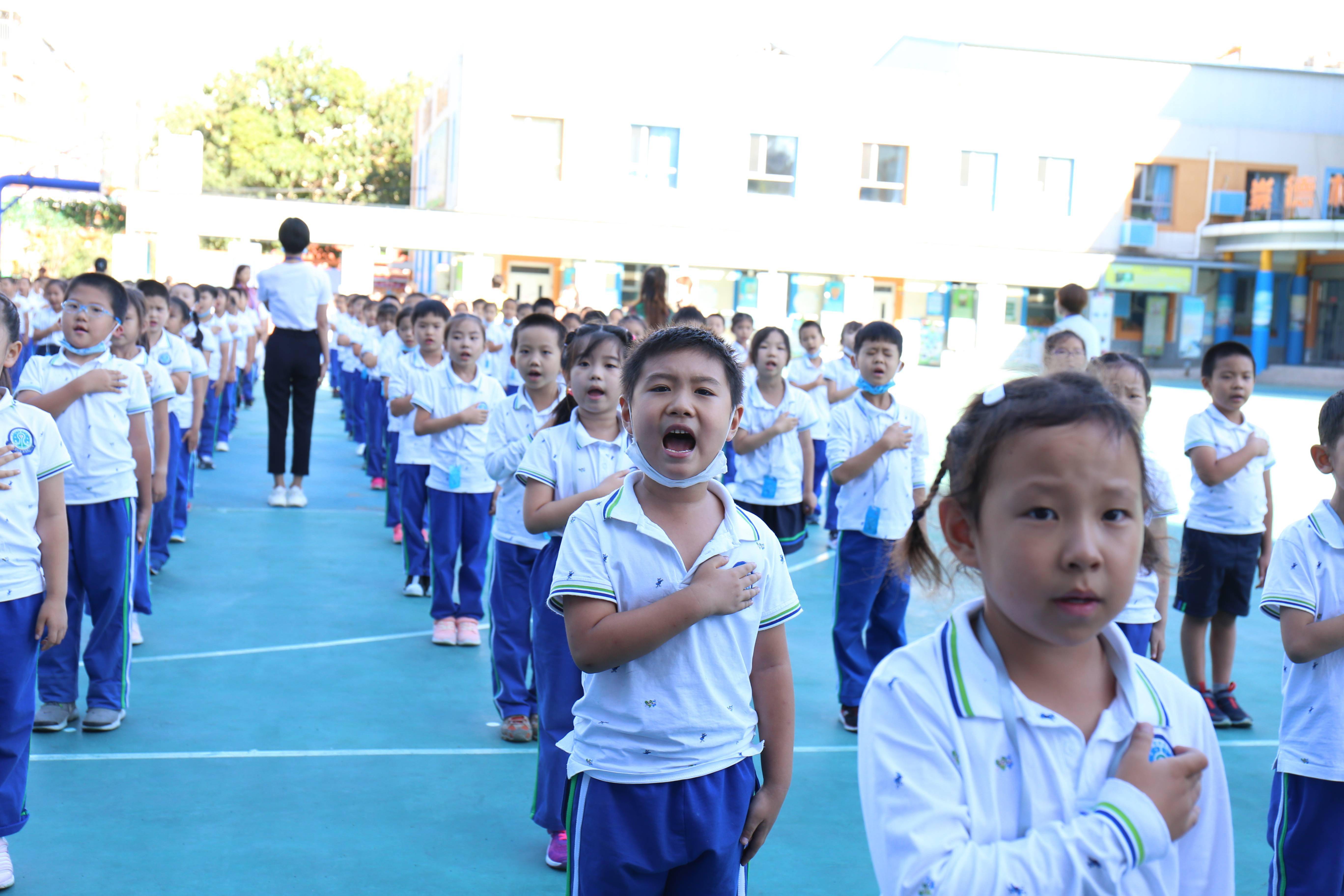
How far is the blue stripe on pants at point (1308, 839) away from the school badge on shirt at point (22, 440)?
352 centimetres

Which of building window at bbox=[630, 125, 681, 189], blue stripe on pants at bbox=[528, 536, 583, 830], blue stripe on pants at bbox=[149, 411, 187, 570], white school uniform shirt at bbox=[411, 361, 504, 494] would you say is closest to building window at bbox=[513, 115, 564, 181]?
building window at bbox=[630, 125, 681, 189]

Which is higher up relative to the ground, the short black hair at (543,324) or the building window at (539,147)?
the building window at (539,147)

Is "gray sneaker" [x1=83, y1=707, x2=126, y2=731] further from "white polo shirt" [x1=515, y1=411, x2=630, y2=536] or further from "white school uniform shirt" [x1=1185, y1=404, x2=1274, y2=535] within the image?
"white school uniform shirt" [x1=1185, y1=404, x2=1274, y2=535]

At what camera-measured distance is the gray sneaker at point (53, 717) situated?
479cm

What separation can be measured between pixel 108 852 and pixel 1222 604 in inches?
182

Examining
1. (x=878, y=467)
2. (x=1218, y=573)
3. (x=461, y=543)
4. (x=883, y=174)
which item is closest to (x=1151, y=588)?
(x=878, y=467)

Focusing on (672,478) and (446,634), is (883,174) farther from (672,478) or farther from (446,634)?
(672,478)

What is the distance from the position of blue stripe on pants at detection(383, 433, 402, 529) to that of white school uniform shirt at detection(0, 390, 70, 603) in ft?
16.7

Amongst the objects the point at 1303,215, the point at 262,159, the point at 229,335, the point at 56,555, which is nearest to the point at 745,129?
the point at 1303,215

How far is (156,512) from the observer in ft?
23.4

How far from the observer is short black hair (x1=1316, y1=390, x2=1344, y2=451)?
9.89 feet

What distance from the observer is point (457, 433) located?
6.57 metres

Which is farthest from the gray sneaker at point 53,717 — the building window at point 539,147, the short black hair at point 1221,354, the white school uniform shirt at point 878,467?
the building window at point 539,147

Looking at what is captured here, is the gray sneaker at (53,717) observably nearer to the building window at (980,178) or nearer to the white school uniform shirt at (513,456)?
the white school uniform shirt at (513,456)
